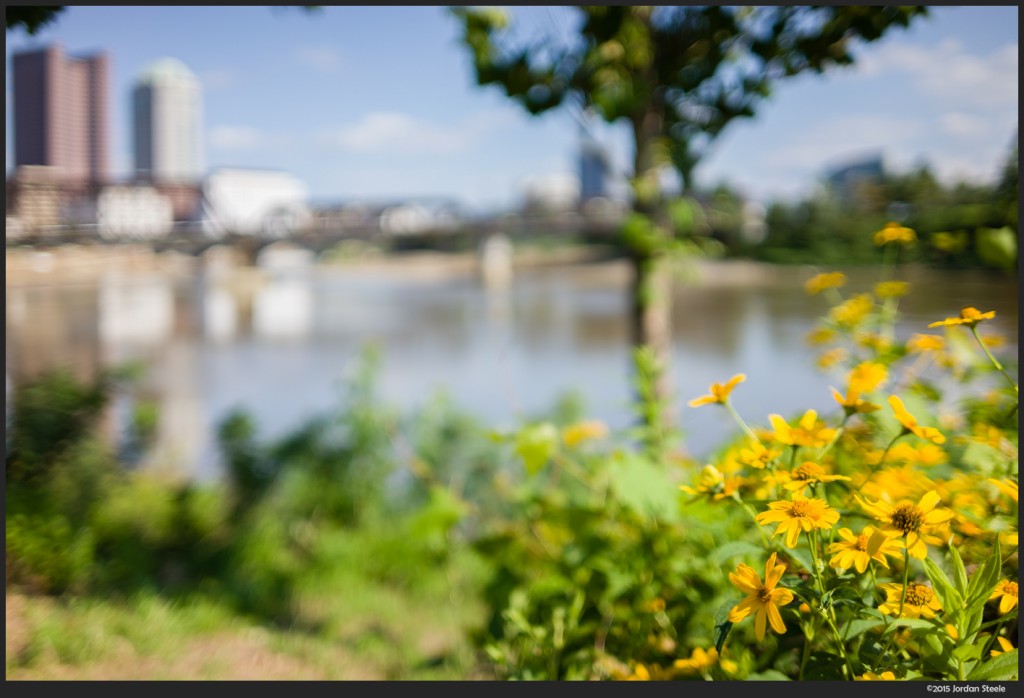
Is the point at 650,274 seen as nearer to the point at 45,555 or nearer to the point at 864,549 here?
the point at 864,549

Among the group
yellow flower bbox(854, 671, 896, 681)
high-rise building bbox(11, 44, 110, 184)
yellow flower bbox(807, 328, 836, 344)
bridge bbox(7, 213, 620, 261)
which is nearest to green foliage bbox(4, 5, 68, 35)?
high-rise building bbox(11, 44, 110, 184)

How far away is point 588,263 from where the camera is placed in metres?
5.34

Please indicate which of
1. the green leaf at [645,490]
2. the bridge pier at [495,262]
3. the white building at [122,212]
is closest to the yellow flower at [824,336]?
the green leaf at [645,490]

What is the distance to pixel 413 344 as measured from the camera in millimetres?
4508

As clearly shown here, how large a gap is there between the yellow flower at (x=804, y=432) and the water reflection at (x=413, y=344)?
0.90 feet

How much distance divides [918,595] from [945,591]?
A: 0.11 feet

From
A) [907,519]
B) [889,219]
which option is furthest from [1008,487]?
[889,219]

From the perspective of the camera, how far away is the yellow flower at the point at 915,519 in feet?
1.79

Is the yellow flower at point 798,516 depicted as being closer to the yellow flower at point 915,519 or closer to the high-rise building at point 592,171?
the yellow flower at point 915,519

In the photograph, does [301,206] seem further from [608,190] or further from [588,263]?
[588,263]

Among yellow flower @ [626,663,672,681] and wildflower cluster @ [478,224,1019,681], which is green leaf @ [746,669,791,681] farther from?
yellow flower @ [626,663,672,681]

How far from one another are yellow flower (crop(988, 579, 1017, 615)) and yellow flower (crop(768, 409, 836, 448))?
19 cm

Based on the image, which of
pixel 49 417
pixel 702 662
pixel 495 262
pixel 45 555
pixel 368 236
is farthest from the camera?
pixel 495 262

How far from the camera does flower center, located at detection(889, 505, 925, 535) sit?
1.82 feet
